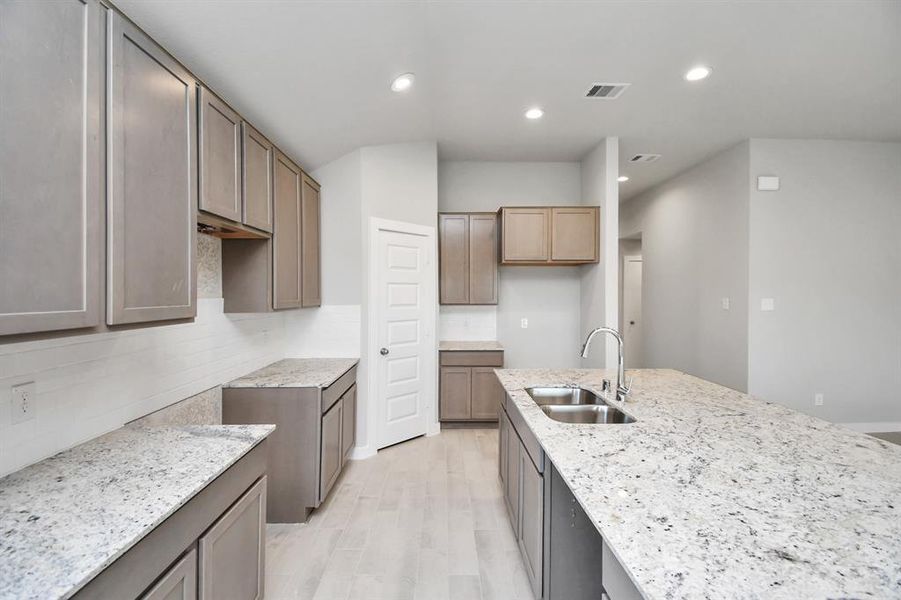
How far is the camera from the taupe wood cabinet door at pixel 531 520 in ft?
5.36

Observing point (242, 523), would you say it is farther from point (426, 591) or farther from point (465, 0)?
point (465, 0)

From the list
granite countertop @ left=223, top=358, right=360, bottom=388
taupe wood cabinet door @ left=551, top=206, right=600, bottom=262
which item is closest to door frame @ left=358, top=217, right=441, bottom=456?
granite countertop @ left=223, top=358, right=360, bottom=388

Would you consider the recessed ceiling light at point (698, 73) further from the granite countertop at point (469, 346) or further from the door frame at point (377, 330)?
the granite countertop at point (469, 346)

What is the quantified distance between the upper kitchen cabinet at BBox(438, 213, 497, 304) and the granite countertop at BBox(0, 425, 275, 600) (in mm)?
2911

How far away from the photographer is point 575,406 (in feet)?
6.95

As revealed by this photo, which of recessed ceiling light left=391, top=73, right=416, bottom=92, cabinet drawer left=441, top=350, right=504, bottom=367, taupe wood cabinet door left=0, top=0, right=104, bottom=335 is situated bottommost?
cabinet drawer left=441, top=350, right=504, bottom=367

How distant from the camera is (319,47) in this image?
214 centimetres

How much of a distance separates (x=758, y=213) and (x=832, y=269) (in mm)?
1005

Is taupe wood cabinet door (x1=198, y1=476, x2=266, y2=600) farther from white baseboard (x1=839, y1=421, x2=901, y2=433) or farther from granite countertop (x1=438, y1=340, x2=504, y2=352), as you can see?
white baseboard (x1=839, y1=421, x2=901, y2=433)

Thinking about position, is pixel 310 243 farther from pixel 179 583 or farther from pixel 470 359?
pixel 179 583

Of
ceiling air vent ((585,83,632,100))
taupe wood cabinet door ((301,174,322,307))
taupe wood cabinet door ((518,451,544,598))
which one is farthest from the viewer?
taupe wood cabinet door ((301,174,322,307))

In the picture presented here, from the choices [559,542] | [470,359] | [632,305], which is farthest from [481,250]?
[632,305]

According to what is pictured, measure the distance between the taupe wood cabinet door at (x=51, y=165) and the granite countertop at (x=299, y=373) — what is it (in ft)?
4.62

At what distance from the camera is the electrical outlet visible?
1255 millimetres
